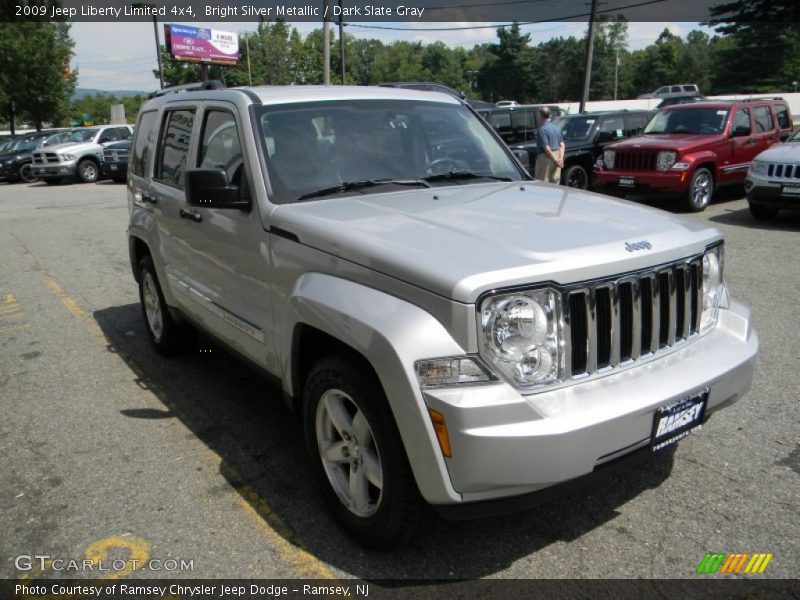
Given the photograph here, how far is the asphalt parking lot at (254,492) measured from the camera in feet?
9.45

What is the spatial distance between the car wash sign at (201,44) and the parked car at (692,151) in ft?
124

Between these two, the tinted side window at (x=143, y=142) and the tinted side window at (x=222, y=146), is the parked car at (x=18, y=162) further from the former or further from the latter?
the tinted side window at (x=222, y=146)

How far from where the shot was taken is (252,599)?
8.85ft

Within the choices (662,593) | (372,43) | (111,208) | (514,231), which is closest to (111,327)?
(514,231)

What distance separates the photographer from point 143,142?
17.8ft

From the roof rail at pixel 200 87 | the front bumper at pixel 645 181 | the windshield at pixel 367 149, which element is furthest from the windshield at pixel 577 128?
the windshield at pixel 367 149

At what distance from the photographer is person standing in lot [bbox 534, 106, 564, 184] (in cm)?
1170

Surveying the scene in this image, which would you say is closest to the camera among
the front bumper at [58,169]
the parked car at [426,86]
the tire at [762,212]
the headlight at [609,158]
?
the parked car at [426,86]

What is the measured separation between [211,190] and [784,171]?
30.2 ft

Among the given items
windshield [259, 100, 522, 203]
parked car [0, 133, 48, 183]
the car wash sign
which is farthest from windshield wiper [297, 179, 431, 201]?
the car wash sign

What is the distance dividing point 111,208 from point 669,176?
12.1 metres

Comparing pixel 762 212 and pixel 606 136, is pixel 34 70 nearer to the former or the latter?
pixel 606 136

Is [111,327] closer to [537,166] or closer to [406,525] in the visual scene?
[406,525]

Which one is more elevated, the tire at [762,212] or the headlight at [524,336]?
the headlight at [524,336]
